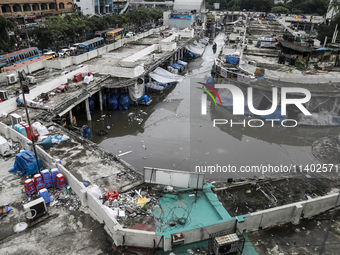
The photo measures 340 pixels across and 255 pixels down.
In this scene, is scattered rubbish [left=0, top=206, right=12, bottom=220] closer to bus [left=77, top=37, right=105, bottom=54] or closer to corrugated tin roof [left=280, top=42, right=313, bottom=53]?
corrugated tin roof [left=280, top=42, right=313, bottom=53]

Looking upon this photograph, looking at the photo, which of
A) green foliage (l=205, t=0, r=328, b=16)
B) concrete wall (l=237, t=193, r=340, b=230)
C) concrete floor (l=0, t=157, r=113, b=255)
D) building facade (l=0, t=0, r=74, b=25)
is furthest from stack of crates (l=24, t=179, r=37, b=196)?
green foliage (l=205, t=0, r=328, b=16)

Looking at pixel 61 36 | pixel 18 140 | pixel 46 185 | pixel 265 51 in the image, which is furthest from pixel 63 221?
pixel 61 36

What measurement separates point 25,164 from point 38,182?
1.48 m

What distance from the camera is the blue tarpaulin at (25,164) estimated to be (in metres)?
11.1

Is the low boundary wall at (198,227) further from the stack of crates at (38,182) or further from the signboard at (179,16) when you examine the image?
the signboard at (179,16)

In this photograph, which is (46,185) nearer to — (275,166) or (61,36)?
(275,166)

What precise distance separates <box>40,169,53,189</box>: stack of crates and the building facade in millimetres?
44663

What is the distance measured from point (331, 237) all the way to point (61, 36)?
42832mm

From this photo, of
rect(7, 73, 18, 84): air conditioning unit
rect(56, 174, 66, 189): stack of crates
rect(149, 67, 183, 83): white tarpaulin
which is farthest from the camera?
rect(149, 67, 183, 83): white tarpaulin

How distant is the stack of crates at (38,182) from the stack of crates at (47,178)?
11 centimetres

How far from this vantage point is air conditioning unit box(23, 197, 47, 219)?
881 cm

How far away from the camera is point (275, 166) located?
15.5 meters

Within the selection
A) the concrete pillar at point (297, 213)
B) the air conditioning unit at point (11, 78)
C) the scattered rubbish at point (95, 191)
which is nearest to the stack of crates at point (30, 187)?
the scattered rubbish at point (95, 191)

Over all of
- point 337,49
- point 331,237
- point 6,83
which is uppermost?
point 337,49
